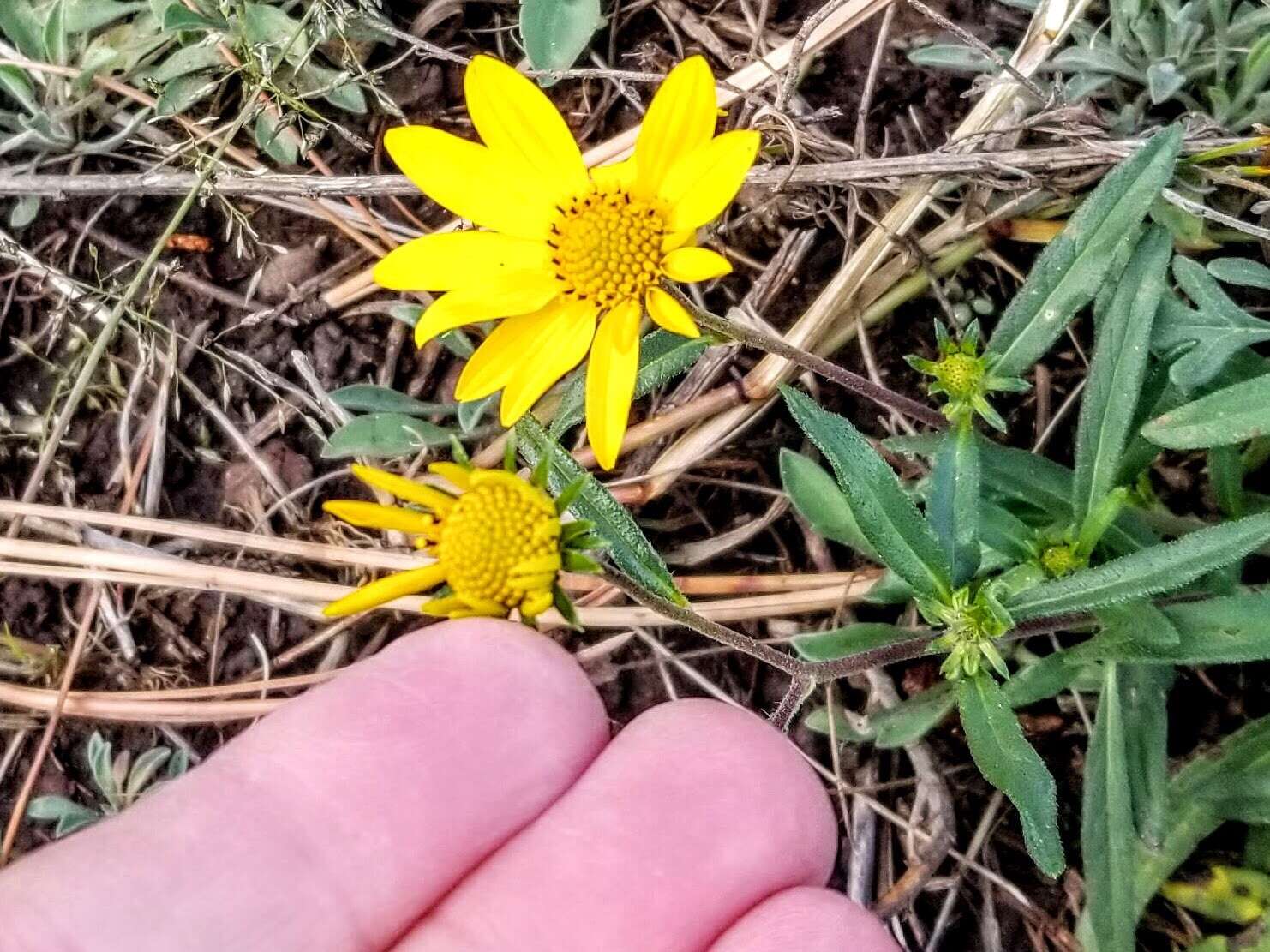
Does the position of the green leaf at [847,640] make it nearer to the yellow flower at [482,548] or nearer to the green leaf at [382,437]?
the yellow flower at [482,548]

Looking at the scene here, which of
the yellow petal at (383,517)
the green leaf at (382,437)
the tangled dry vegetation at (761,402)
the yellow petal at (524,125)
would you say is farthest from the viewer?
the green leaf at (382,437)

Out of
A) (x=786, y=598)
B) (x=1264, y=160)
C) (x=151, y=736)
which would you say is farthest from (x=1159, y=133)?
(x=151, y=736)

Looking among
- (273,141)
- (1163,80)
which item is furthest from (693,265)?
(273,141)

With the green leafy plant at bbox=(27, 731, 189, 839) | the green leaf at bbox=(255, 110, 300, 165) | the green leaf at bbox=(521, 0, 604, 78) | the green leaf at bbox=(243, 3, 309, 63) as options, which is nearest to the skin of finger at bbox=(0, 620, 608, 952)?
the green leafy plant at bbox=(27, 731, 189, 839)

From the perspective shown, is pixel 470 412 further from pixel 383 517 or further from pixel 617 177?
pixel 383 517

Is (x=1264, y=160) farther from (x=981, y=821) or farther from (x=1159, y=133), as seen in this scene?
(x=981, y=821)

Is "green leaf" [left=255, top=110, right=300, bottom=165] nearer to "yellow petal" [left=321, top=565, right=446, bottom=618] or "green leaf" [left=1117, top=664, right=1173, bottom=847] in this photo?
"yellow petal" [left=321, top=565, right=446, bottom=618]

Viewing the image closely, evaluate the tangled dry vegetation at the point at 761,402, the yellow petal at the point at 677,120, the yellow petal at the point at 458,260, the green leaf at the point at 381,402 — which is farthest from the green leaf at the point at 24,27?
the yellow petal at the point at 677,120
